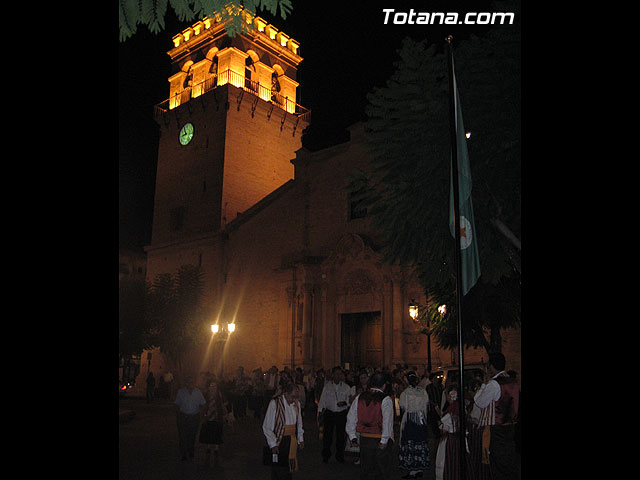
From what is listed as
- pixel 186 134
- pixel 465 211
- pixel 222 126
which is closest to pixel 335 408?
pixel 465 211

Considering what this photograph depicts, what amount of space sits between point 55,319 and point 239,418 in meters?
21.0

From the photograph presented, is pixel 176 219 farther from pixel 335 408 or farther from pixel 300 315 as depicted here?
pixel 335 408

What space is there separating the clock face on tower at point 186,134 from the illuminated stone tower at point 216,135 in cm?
7

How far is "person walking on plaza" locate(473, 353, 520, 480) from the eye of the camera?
28.2 ft

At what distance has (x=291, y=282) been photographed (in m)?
31.1

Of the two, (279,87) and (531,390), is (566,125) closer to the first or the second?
(531,390)

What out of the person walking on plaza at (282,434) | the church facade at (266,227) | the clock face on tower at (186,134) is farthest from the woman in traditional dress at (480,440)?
the clock face on tower at (186,134)

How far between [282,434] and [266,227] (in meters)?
26.3

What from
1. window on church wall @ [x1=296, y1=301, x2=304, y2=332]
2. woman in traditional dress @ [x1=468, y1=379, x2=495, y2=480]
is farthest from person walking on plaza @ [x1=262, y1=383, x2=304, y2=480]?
window on church wall @ [x1=296, y1=301, x2=304, y2=332]

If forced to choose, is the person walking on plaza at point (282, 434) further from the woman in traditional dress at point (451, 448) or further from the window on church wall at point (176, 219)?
the window on church wall at point (176, 219)

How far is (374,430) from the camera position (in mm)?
9094

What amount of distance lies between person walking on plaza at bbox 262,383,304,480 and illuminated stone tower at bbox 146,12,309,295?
27907 mm

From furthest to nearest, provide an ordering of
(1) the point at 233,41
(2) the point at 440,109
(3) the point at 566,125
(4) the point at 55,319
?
(1) the point at 233,41 < (2) the point at 440,109 < (3) the point at 566,125 < (4) the point at 55,319

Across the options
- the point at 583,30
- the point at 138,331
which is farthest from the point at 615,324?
the point at 138,331
